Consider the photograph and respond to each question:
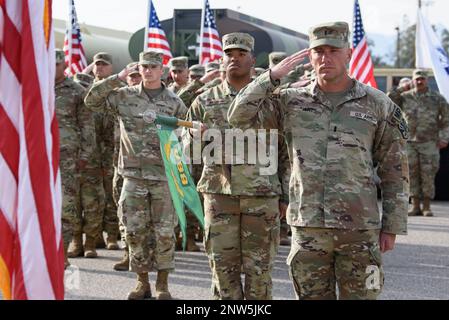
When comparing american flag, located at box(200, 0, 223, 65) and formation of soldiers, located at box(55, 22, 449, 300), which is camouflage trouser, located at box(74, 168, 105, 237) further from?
american flag, located at box(200, 0, 223, 65)

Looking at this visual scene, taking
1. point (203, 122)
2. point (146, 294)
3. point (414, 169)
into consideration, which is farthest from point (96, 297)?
point (414, 169)

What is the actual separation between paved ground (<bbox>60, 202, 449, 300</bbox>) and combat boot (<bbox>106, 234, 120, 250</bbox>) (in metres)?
0.19

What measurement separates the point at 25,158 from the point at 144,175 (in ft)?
12.7

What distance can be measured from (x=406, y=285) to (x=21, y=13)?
A: 577 cm

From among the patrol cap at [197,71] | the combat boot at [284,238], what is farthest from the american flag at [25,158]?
the patrol cap at [197,71]

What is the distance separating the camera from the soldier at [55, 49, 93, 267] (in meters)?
8.53

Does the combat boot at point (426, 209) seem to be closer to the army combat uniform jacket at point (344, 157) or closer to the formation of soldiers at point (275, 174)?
the formation of soldiers at point (275, 174)

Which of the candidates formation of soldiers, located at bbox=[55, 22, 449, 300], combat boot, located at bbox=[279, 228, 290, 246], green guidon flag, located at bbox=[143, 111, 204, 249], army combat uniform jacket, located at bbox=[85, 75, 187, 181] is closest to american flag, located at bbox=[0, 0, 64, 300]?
formation of soldiers, located at bbox=[55, 22, 449, 300]

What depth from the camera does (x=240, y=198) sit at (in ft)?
19.8

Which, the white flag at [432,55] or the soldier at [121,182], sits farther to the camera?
the white flag at [432,55]

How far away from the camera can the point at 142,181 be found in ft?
24.8

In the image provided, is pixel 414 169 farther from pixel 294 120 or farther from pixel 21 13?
pixel 21 13

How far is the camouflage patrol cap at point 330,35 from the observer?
4758 millimetres

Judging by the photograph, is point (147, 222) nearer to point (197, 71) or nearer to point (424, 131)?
point (197, 71)
